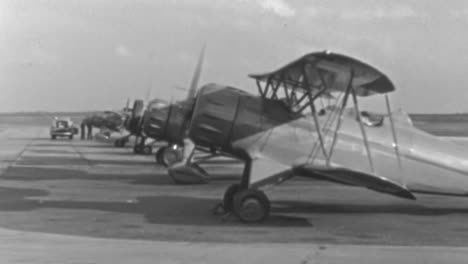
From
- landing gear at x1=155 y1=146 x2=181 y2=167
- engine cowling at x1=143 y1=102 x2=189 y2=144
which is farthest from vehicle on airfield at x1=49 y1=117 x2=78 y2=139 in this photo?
engine cowling at x1=143 y1=102 x2=189 y2=144

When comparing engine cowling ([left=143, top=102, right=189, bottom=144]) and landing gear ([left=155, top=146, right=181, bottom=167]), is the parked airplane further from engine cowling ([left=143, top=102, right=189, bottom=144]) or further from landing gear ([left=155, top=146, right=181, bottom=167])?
engine cowling ([left=143, top=102, right=189, bottom=144])

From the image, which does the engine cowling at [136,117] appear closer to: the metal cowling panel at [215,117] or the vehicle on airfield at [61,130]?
the metal cowling panel at [215,117]

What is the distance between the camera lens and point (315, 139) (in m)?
13.9

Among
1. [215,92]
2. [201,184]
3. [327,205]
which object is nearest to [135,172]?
[201,184]

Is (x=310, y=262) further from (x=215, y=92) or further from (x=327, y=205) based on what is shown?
(x=327, y=205)

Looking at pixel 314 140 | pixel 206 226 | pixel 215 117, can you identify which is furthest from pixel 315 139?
pixel 206 226

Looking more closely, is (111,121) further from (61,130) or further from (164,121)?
(164,121)

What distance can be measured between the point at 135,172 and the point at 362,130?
1210cm

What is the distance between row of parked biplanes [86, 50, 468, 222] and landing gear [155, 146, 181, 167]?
39.6ft

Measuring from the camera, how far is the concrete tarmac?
29.9ft

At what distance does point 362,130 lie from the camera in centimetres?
1391

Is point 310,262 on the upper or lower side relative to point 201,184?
upper

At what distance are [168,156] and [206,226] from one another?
1504cm

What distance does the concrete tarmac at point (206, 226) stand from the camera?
911 centimetres
